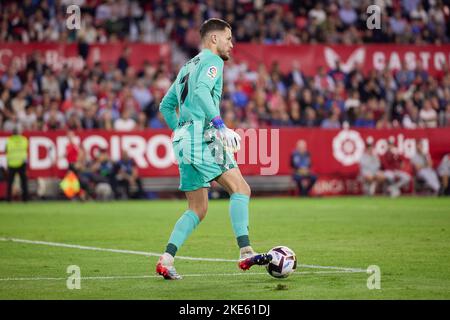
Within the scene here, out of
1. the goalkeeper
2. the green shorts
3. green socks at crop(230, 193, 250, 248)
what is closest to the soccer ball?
the goalkeeper

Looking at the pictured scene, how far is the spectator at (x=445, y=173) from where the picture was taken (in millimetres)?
28297

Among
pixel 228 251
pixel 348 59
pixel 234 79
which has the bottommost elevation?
pixel 228 251

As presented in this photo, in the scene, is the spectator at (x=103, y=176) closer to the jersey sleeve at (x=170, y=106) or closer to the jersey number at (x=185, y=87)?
the jersey sleeve at (x=170, y=106)

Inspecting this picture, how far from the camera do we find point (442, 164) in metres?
28.5

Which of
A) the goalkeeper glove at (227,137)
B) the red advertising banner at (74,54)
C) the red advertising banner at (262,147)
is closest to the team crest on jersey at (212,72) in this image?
the goalkeeper glove at (227,137)

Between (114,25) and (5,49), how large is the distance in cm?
389

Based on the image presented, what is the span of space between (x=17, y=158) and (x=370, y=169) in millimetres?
10108

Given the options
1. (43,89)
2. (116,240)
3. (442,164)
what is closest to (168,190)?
(43,89)

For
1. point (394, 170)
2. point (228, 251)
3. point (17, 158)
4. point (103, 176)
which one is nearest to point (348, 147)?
point (394, 170)

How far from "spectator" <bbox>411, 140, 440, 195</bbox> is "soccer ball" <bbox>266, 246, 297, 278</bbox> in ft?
63.7

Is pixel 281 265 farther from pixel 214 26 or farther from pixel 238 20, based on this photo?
pixel 238 20

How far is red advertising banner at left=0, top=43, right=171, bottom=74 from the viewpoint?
88.3 ft

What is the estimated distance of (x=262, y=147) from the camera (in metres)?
27.8
